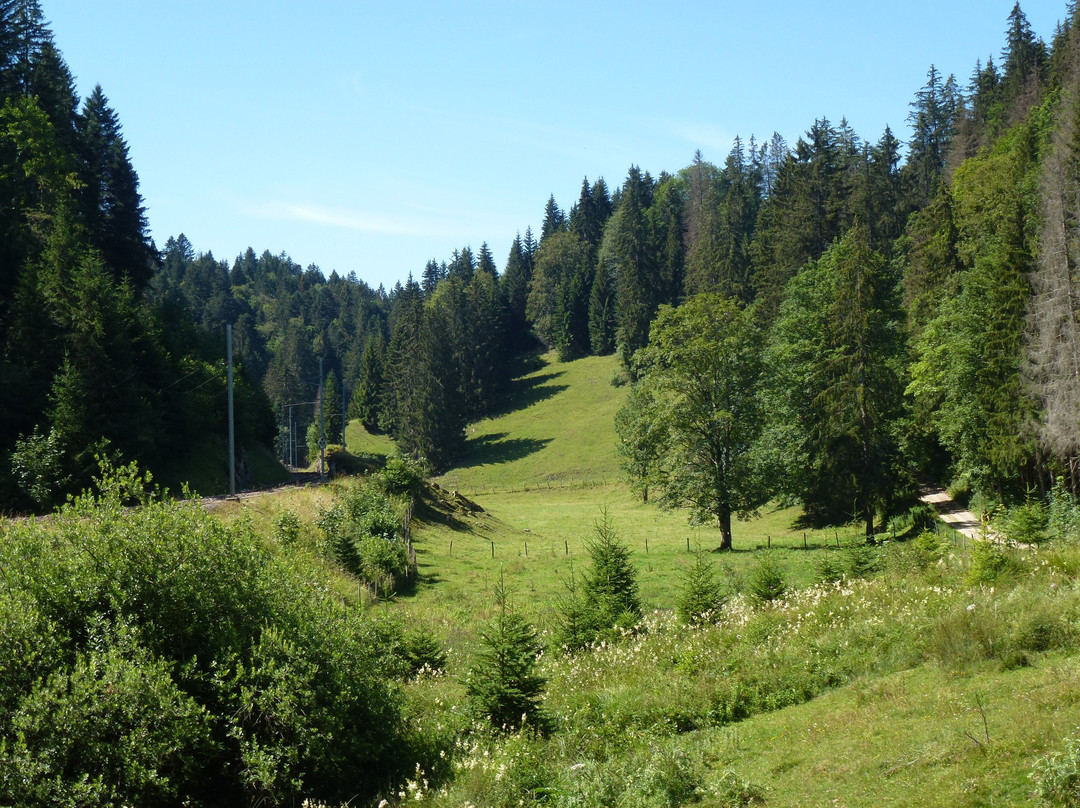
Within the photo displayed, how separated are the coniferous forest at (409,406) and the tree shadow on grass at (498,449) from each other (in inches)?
89.2

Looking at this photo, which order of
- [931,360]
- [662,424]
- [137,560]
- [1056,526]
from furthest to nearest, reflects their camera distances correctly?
[931,360] < [662,424] < [1056,526] < [137,560]

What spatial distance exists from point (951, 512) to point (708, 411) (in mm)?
14772

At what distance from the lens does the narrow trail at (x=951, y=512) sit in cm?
3678

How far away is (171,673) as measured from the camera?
31.8 feet

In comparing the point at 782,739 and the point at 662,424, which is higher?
the point at 662,424

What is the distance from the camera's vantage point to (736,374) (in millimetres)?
39781

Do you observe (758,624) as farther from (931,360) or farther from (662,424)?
(931,360)

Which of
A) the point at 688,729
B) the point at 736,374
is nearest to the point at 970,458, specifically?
the point at 736,374

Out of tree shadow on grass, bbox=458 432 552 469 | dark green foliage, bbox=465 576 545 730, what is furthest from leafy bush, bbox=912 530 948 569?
tree shadow on grass, bbox=458 432 552 469

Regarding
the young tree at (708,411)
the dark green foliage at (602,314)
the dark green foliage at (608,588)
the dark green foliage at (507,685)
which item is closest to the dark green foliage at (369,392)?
the dark green foliage at (602,314)

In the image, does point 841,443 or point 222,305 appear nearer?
point 841,443

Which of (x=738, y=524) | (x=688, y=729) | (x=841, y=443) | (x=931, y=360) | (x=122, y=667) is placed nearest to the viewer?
(x=122, y=667)

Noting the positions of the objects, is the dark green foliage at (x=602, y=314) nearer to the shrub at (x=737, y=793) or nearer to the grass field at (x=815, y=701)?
the grass field at (x=815, y=701)

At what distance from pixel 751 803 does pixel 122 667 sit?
7.01 metres
